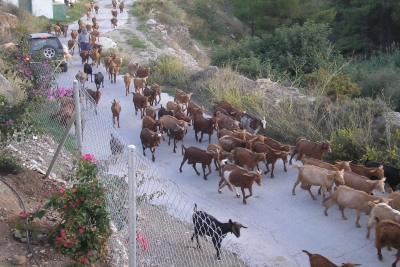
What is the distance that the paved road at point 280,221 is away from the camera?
25.2 feet

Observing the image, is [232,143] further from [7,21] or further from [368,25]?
[368,25]

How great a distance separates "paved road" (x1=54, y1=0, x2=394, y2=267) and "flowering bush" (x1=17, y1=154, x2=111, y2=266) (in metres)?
3.04

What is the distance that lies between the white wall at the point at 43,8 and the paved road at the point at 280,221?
88.6 ft

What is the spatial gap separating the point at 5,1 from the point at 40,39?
15988 mm

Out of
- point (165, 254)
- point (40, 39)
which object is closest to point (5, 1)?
point (40, 39)

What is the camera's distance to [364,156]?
414 inches

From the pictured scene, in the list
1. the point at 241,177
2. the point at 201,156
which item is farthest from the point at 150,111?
the point at 241,177

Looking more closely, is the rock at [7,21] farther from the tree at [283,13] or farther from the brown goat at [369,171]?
the brown goat at [369,171]

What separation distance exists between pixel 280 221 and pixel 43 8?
3122 cm

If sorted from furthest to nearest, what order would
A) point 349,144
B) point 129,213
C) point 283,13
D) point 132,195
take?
point 283,13 → point 349,144 → point 129,213 → point 132,195

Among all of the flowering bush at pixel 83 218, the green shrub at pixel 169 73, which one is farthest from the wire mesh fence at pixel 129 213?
the green shrub at pixel 169 73

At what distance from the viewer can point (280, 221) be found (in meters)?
8.71

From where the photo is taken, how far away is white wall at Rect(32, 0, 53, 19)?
3475 centimetres

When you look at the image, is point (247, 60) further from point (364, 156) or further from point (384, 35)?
point (384, 35)
